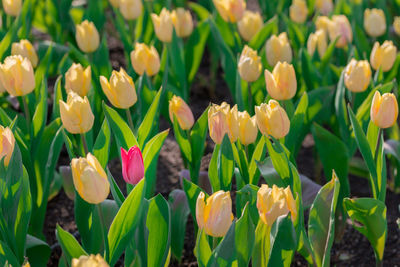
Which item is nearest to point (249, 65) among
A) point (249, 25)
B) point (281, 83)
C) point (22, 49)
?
point (281, 83)

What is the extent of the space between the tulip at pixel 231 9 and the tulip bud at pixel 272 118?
919 millimetres

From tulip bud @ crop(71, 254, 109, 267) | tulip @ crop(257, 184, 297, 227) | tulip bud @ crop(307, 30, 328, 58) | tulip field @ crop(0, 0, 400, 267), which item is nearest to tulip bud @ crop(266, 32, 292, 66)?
tulip field @ crop(0, 0, 400, 267)

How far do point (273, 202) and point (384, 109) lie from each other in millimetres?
429

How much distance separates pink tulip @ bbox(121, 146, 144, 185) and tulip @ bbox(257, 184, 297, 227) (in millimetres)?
256

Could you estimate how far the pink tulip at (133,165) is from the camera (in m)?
1.37

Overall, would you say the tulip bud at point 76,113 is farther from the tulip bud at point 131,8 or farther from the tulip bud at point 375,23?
the tulip bud at point 375,23

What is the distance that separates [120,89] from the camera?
66.9 inches

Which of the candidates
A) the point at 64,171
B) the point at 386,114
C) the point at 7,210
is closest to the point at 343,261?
the point at 386,114

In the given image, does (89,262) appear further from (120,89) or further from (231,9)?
(231,9)

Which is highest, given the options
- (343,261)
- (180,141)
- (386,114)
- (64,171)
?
(386,114)

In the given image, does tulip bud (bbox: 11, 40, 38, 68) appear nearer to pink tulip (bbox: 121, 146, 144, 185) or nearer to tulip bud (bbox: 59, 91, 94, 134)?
tulip bud (bbox: 59, 91, 94, 134)

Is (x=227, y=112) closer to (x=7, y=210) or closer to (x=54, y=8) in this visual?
(x=7, y=210)

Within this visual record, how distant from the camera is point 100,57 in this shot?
231cm

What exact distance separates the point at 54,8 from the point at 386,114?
1.83 meters
